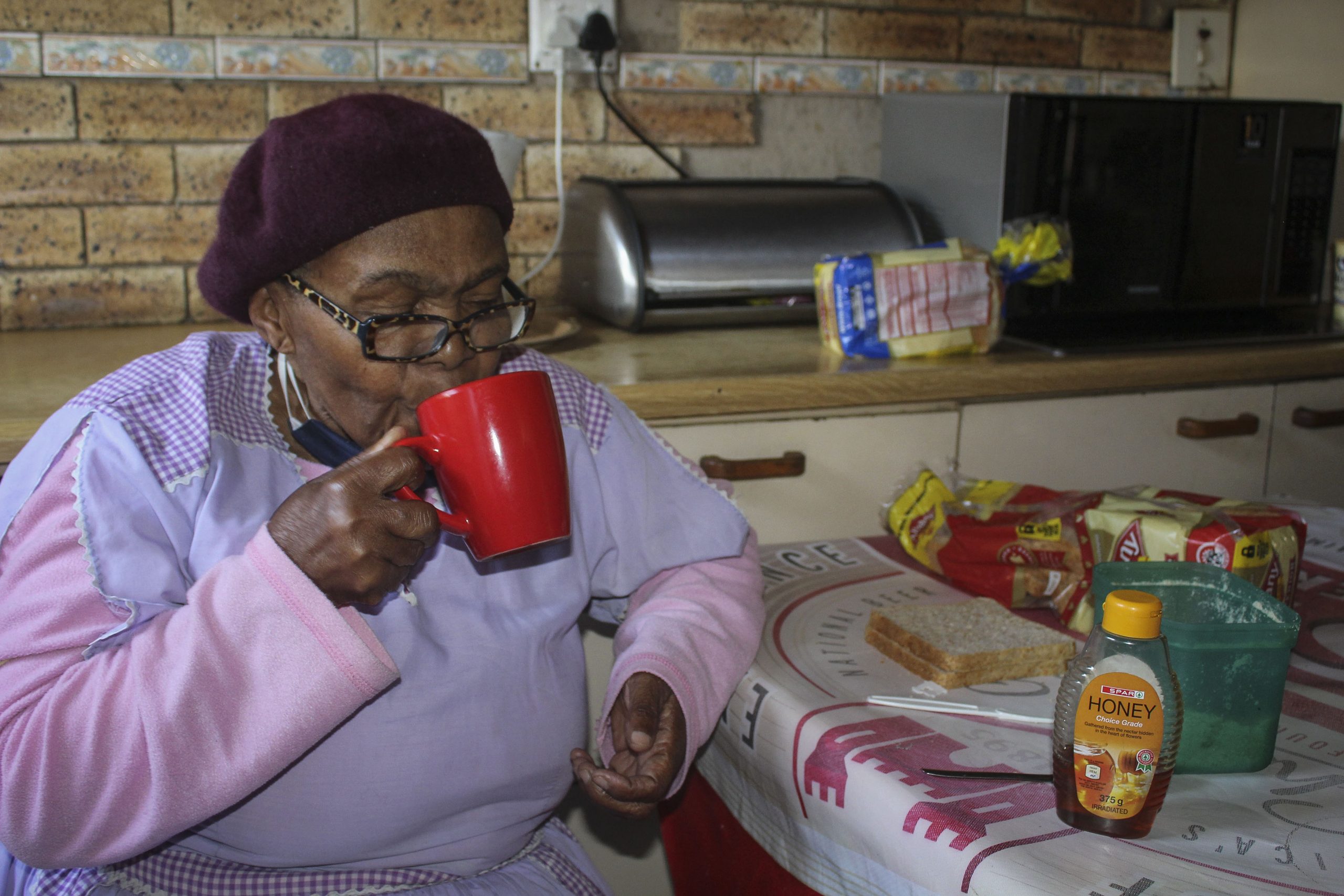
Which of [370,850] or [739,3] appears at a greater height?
[739,3]

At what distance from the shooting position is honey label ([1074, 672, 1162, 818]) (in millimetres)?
598

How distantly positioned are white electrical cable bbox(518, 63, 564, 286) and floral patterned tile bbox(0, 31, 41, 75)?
2.49 feet

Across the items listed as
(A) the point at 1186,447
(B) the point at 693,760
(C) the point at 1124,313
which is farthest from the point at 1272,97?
(B) the point at 693,760

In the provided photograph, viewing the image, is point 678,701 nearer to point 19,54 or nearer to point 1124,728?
point 1124,728

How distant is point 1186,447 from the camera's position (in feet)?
5.28

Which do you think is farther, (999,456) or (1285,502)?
(999,456)

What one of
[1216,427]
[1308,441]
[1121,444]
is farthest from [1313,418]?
[1121,444]

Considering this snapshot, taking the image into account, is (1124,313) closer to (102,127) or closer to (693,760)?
(693,760)

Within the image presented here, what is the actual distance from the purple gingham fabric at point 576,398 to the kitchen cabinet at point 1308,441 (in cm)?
116

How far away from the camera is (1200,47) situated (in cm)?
218

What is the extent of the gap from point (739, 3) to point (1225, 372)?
39.2 inches

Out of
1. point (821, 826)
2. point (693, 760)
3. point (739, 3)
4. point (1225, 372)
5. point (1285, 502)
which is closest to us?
point (821, 826)

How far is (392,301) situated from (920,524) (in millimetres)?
535

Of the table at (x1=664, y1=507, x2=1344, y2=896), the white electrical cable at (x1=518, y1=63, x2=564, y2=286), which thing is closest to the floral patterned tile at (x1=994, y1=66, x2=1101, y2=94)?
the white electrical cable at (x1=518, y1=63, x2=564, y2=286)
